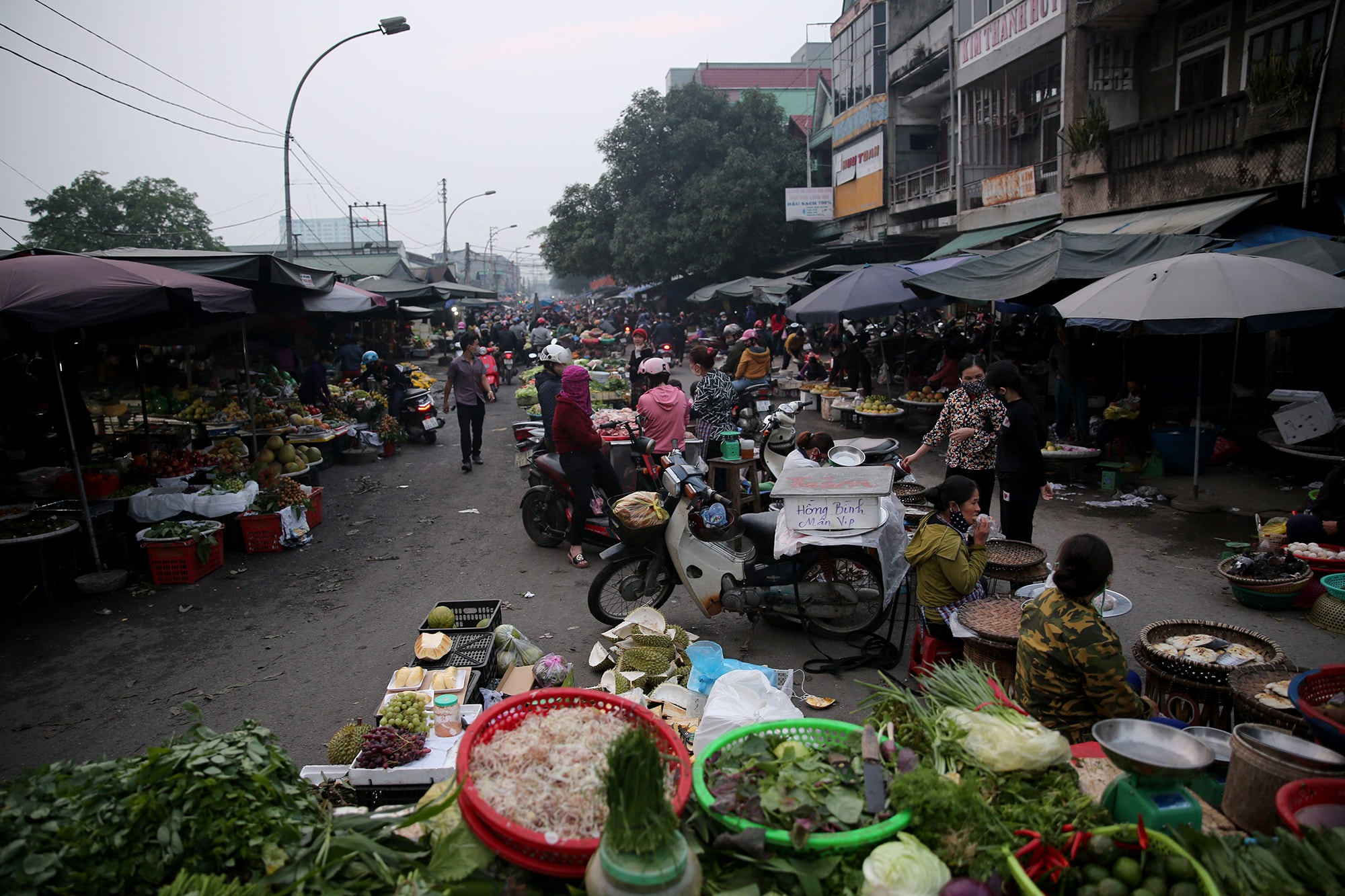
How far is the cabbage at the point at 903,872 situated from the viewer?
6.60ft

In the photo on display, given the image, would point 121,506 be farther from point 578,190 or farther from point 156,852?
point 578,190

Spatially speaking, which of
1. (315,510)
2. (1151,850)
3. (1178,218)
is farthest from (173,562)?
(1178,218)

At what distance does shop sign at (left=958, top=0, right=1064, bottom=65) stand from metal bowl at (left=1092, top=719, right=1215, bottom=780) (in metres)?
16.5

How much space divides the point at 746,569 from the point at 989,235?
14.1m

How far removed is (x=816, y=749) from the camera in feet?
8.55

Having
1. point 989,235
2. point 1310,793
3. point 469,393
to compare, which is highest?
point 989,235

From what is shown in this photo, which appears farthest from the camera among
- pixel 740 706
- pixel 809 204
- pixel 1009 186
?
→ pixel 809 204

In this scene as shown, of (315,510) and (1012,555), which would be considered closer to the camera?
(1012,555)

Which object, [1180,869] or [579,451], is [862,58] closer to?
[579,451]

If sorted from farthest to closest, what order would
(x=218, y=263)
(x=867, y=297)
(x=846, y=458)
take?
(x=867, y=297) < (x=218, y=263) < (x=846, y=458)

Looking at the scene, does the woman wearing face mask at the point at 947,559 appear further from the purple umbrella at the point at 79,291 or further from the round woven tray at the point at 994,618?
the purple umbrella at the point at 79,291

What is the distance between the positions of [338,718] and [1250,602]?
674 centimetres

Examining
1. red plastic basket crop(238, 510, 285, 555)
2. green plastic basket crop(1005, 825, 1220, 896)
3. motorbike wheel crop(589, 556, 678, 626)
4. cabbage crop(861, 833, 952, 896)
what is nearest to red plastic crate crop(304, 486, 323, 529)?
red plastic basket crop(238, 510, 285, 555)

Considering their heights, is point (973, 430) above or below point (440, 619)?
above
